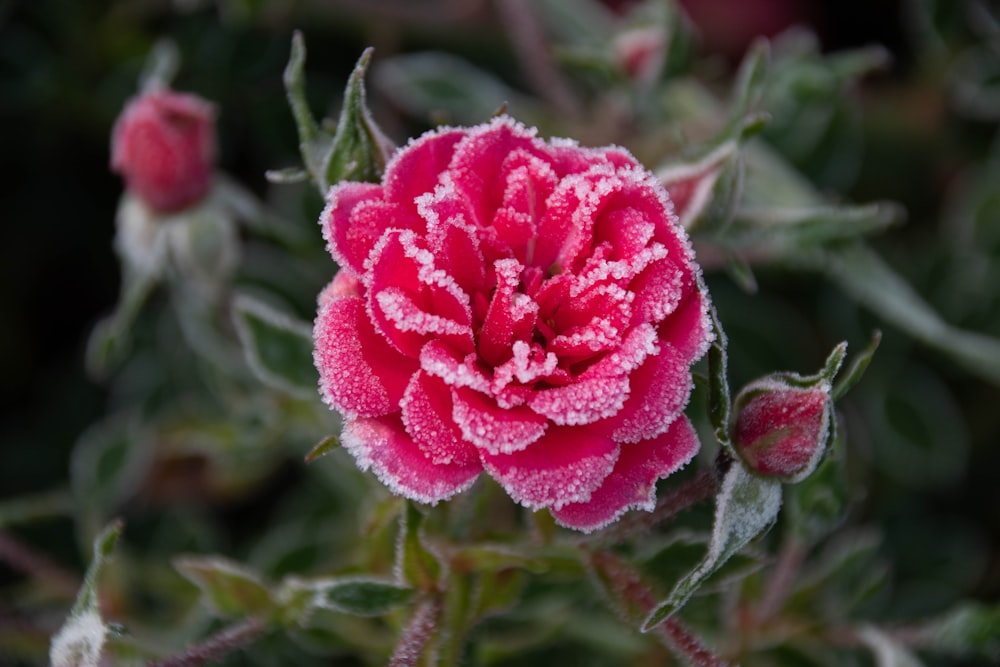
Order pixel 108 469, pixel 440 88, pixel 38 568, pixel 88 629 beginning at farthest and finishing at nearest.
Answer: pixel 440 88 < pixel 108 469 < pixel 38 568 < pixel 88 629

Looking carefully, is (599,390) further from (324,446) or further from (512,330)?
(324,446)

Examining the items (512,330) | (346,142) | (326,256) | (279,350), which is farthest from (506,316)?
(326,256)

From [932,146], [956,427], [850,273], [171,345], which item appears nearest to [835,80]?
[850,273]

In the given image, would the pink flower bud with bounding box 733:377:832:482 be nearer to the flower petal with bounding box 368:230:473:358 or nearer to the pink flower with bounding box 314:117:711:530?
the pink flower with bounding box 314:117:711:530

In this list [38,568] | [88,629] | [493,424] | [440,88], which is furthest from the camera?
[440,88]

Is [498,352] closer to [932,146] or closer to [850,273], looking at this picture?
[850,273]
